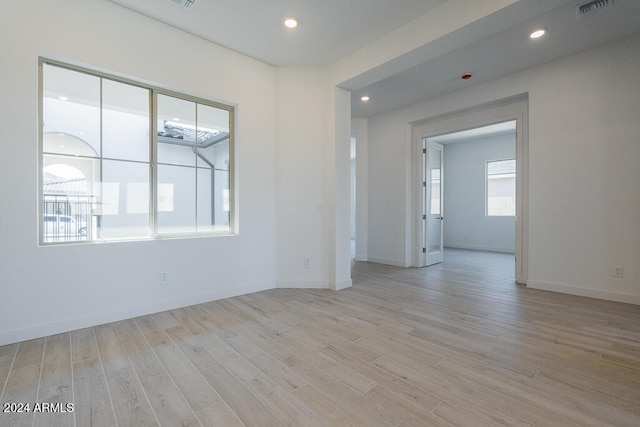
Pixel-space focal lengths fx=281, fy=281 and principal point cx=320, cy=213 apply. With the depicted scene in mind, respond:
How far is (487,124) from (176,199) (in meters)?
4.81

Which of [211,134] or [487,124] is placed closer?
[211,134]

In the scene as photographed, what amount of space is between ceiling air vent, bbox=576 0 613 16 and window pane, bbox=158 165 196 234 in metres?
4.45

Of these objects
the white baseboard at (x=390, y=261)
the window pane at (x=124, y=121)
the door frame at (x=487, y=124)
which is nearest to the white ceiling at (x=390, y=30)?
the door frame at (x=487, y=124)

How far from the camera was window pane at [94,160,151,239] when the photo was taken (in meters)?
2.88

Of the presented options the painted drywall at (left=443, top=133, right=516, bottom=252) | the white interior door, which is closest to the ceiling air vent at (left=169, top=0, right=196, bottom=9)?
the white interior door

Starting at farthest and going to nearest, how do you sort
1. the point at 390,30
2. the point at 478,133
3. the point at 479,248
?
the point at 479,248
the point at 478,133
the point at 390,30

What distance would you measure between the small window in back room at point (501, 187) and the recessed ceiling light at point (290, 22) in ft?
22.6

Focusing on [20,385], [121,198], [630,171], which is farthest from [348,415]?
[630,171]

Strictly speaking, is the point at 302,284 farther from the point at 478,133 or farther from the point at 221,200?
the point at 478,133

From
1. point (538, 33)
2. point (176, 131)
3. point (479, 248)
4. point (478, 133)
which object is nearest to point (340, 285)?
point (176, 131)

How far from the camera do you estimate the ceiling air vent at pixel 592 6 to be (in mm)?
2678

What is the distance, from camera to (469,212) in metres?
8.23

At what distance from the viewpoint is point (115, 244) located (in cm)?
280

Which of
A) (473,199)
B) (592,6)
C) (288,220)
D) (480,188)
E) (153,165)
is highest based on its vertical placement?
(592,6)
